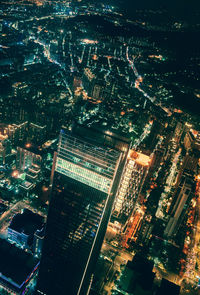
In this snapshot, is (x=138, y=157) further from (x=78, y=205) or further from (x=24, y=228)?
(x=24, y=228)

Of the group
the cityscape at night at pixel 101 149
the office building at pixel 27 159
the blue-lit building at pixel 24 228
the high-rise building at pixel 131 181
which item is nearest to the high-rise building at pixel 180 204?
the cityscape at night at pixel 101 149

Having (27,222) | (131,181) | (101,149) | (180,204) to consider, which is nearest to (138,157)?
(131,181)

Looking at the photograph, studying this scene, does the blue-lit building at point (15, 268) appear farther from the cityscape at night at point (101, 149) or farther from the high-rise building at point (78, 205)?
the high-rise building at point (78, 205)

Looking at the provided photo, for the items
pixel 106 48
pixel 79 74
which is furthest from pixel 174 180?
pixel 106 48

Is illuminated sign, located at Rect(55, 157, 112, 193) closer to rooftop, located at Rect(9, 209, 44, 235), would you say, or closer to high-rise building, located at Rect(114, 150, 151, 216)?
high-rise building, located at Rect(114, 150, 151, 216)

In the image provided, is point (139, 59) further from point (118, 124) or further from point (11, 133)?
point (11, 133)

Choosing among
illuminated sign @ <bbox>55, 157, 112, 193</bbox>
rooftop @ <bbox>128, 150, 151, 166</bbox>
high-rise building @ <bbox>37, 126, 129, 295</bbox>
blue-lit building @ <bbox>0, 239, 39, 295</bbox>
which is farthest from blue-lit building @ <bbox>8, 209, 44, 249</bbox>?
rooftop @ <bbox>128, 150, 151, 166</bbox>
